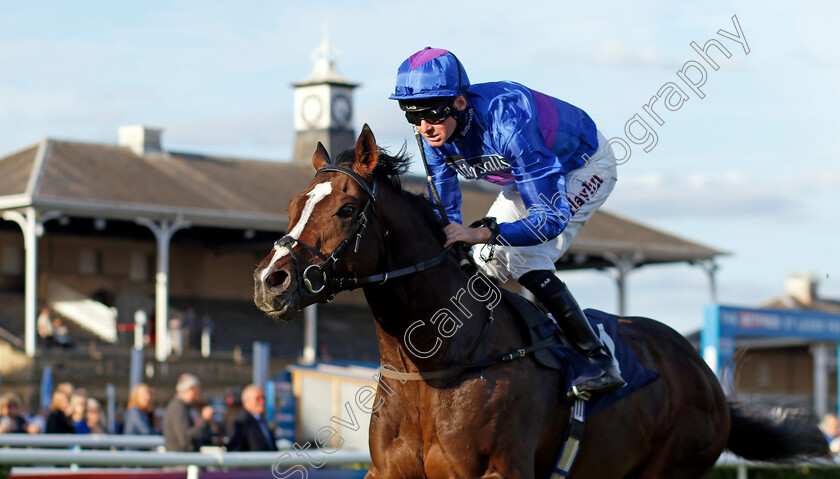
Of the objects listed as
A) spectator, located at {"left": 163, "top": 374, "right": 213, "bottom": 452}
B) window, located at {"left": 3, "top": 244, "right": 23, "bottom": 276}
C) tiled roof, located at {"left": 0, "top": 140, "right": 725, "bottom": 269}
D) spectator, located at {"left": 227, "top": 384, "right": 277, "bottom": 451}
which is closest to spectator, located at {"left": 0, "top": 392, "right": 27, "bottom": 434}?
spectator, located at {"left": 163, "top": 374, "right": 213, "bottom": 452}

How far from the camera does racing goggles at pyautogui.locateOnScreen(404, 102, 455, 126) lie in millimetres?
3674

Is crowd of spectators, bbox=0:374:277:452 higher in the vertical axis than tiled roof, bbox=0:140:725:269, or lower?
lower

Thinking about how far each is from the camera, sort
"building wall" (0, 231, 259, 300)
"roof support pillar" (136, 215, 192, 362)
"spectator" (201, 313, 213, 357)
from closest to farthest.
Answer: "roof support pillar" (136, 215, 192, 362)
"spectator" (201, 313, 213, 357)
"building wall" (0, 231, 259, 300)

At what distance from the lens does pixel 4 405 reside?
338 inches

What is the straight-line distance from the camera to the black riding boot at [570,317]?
3.88 metres

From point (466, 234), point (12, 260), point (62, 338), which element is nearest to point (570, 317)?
point (466, 234)

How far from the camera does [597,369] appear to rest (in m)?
3.87

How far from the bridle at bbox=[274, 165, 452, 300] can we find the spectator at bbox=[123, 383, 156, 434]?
16.0ft

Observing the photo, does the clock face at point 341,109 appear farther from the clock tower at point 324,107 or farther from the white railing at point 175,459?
the white railing at point 175,459

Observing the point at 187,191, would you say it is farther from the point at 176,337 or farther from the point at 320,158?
the point at 320,158

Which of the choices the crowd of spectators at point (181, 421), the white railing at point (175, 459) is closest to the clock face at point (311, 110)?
the crowd of spectators at point (181, 421)

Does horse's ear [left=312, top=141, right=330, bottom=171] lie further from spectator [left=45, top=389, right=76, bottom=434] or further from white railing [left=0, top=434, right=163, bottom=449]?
spectator [left=45, top=389, right=76, bottom=434]

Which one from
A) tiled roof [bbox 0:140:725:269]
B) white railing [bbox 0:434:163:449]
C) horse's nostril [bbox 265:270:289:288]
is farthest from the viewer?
tiled roof [bbox 0:140:725:269]

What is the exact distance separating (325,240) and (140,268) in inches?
888
